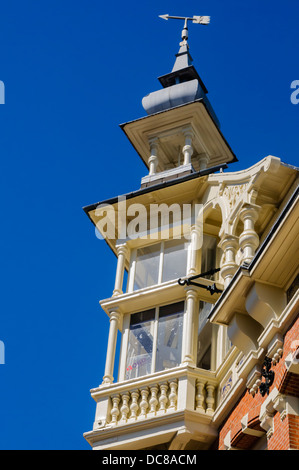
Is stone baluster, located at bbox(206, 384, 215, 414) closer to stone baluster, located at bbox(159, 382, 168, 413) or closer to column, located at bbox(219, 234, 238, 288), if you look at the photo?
stone baluster, located at bbox(159, 382, 168, 413)

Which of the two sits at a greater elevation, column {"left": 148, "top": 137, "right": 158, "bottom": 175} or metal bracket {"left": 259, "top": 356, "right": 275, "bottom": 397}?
column {"left": 148, "top": 137, "right": 158, "bottom": 175}

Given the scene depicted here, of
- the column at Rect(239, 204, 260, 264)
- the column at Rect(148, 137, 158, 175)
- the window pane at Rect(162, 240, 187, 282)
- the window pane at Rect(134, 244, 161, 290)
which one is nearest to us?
the column at Rect(239, 204, 260, 264)

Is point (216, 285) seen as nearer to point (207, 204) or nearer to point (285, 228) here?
point (207, 204)

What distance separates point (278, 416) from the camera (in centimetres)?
1524

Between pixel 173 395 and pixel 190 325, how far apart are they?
1.60 meters

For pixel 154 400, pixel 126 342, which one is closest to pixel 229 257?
pixel 154 400

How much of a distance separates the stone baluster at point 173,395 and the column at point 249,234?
284 cm

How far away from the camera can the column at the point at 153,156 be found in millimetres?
24484

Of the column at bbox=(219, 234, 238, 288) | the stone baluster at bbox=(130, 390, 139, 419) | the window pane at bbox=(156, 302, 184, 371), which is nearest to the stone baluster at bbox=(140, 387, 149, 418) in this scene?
the stone baluster at bbox=(130, 390, 139, 419)

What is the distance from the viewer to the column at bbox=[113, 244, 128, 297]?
70.3 ft

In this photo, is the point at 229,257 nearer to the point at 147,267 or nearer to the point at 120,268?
the point at 147,267

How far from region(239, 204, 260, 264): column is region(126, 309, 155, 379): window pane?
122 inches

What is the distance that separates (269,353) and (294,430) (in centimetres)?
149

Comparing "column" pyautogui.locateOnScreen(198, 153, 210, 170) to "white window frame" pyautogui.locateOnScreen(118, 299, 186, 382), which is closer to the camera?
"white window frame" pyautogui.locateOnScreen(118, 299, 186, 382)
